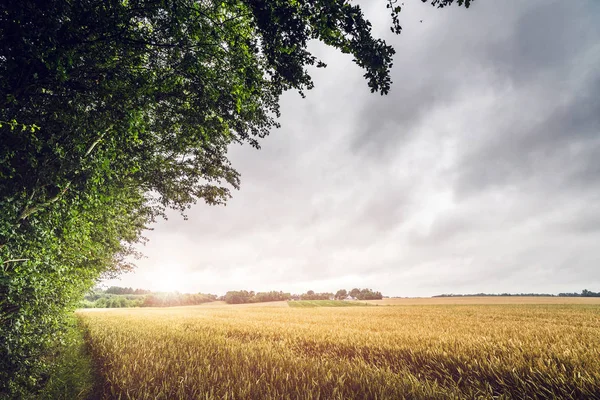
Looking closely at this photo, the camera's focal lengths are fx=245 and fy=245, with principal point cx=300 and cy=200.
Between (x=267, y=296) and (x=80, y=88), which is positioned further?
(x=267, y=296)

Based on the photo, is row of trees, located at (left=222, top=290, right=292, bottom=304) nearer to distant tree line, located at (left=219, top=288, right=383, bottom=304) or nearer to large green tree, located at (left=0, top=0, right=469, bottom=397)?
distant tree line, located at (left=219, top=288, right=383, bottom=304)

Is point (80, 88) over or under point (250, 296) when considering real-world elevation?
over

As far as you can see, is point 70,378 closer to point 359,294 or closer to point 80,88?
point 80,88

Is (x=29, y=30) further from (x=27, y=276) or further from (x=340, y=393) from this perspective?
(x=340, y=393)

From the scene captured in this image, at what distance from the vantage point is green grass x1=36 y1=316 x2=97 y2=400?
16.6 feet

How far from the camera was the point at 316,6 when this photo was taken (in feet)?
12.9

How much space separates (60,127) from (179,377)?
5028 millimetres

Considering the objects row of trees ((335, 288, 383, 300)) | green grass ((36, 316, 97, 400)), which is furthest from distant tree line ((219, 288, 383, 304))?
green grass ((36, 316, 97, 400))

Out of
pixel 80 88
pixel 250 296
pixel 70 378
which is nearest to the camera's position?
pixel 80 88

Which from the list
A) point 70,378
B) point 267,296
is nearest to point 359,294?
point 267,296

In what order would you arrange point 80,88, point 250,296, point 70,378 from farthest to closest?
point 250,296 < point 70,378 < point 80,88

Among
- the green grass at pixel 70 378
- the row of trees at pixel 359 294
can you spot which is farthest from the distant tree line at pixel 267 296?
the green grass at pixel 70 378

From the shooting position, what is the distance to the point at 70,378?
5.87 m

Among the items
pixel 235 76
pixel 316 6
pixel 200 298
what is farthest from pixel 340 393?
pixel 200 298
